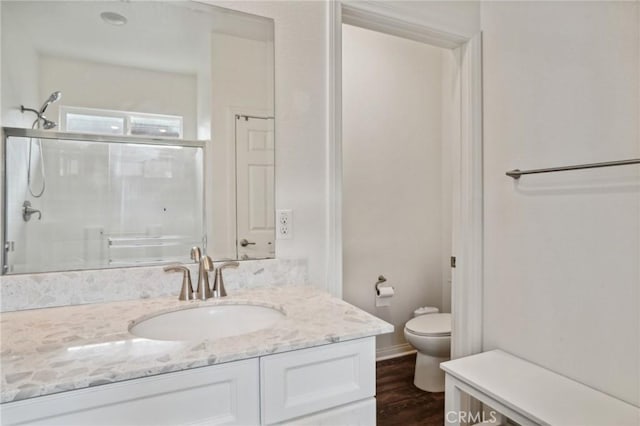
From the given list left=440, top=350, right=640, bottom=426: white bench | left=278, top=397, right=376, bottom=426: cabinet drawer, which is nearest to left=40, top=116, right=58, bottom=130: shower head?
left=278, top=397, right=376, bottom=426: cabinet drawer

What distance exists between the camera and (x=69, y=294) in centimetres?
112

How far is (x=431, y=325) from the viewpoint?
231 centimetres

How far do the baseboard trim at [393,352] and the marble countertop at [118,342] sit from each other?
5.73ft

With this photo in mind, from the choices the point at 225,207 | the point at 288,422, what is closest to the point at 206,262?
the point at 225,207

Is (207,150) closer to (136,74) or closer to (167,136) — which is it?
(167,136)

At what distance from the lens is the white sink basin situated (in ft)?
3.47

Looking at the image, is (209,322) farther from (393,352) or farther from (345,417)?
(393,352)

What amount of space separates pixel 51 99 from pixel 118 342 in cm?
81

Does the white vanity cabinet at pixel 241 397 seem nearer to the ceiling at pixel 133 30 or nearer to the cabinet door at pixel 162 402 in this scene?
the cabinet door at pixel 162 402

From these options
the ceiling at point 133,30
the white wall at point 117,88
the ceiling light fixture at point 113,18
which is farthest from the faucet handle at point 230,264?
the ceiling light fixture at point 113,18

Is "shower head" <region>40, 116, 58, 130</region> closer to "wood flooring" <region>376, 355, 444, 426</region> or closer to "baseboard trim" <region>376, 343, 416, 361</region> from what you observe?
"wood flooring" <region>376, 355, 444, 426</region>

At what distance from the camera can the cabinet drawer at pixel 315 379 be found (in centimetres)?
82

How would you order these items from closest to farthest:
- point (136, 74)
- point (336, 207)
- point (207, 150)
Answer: point (136, 74)
point (207, 150)
point (336, 207)

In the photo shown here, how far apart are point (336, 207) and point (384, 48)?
1.75 m
